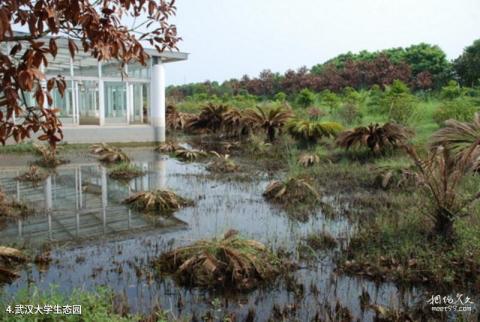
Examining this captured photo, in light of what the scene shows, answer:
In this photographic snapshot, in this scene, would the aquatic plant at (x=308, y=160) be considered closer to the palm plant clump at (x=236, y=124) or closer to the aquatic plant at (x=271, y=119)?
the aquatic plant at (x=271, y=119)

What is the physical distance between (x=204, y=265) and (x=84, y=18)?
2.82 m

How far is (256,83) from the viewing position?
4247 centimetres

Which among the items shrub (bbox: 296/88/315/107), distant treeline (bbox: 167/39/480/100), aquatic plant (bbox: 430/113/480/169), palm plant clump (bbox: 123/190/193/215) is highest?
distant treeline (bbox: 167/39/480/100)

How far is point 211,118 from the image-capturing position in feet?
70.6

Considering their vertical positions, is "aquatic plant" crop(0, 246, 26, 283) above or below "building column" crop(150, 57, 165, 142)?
below

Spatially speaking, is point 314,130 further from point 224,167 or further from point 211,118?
point 211,118

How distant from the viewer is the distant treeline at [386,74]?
29425 mm

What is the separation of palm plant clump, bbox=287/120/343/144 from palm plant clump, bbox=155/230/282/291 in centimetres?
939

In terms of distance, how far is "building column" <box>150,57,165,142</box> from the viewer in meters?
17.5

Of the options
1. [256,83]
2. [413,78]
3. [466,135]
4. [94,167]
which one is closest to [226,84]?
[256,83]

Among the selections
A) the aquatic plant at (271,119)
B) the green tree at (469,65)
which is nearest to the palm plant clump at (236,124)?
the aquatic plant at (271,119)

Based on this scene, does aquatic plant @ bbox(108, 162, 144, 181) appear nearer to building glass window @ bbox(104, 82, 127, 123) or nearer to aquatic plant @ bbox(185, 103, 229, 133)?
building glass window @ bbox(104, 82, 127, 123)

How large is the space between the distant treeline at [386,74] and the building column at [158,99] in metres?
15.5

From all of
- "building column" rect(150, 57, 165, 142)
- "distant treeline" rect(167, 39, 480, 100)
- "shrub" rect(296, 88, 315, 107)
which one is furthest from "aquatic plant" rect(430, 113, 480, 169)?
"distant treeline" rect(167, 39, 480, 100)
